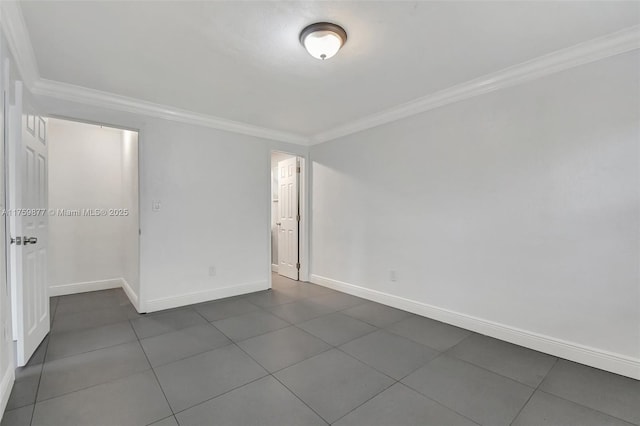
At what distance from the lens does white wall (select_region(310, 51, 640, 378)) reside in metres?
2.14

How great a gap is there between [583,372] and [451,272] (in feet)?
4.01

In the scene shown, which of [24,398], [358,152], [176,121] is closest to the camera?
[24,398]

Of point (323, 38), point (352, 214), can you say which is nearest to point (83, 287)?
point (352, 214)

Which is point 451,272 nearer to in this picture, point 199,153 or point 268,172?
point 268,172

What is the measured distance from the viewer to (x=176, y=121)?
3.58 metres

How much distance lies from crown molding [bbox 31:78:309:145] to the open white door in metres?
0.36

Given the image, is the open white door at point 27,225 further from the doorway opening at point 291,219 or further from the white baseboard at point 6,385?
the doorway opening at point 291,219

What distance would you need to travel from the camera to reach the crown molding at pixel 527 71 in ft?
6.89

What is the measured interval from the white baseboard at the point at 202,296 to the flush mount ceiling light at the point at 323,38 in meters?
3.24

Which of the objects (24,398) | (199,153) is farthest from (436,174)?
(24,398)

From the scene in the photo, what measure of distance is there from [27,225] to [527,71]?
438cm

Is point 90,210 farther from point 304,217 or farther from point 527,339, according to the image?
point 527,339

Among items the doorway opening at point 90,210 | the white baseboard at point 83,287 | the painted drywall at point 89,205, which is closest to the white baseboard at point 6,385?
the doorway opening at point 90,210

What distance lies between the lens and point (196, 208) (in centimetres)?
376
